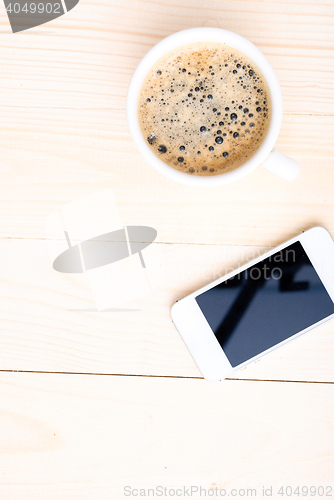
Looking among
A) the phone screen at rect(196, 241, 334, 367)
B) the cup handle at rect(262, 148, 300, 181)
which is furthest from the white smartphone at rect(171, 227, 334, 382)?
the cup handle at rect(262, 148, 300, 181)

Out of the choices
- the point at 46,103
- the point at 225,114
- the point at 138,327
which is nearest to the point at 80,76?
the point at 46,103

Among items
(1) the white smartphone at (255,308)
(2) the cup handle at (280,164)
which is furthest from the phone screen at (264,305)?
(2) the cup handle at (280,164)

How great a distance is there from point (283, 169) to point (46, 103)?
281mm

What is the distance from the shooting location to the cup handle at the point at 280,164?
1.34 feet

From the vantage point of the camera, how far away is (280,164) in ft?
1.35

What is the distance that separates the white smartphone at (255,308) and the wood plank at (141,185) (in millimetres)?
37

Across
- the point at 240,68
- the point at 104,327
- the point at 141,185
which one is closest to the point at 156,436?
the point at 104,327

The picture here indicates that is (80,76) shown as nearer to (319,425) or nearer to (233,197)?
(233,197)

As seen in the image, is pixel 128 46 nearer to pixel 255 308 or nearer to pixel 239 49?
pixel 239 49

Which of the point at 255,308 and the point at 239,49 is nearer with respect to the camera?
the point at 239,49

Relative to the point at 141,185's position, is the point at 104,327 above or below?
below

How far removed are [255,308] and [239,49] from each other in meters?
0.29

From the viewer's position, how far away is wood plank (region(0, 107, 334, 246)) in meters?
0.47

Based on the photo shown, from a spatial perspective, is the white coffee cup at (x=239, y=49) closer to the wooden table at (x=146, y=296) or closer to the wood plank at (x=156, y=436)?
the wooden table at (x=146, y=296)
